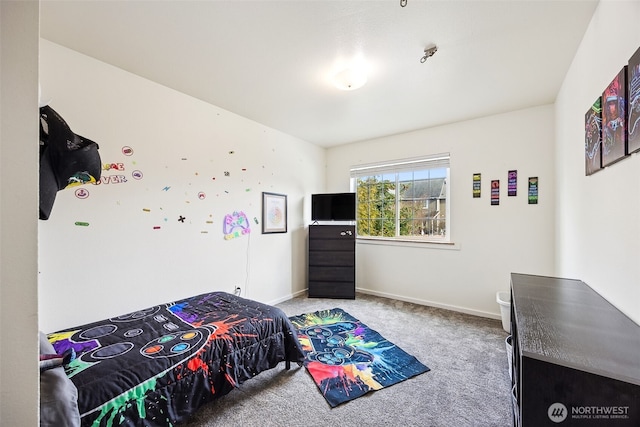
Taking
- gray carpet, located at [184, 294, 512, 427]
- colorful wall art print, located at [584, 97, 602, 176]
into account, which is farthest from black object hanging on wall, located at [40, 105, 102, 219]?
colorful wall art print, located at [584, 97, 602, 176]

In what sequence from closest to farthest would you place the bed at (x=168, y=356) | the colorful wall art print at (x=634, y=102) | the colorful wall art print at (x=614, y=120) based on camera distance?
the colorful wall art print at (x=634, y=102), the colorful wall art print at (x=614, y=120), the bed at (x=168, y=356)

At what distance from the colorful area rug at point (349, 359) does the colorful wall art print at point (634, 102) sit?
1.96 meters

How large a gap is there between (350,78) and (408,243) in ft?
8.21

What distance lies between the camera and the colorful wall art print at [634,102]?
3.48 feet

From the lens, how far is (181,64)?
2.21m

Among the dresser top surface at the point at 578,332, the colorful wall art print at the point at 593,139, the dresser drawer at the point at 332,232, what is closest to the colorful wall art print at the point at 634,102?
the colorful wall art print at the point at 593,139

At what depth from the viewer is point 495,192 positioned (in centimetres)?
329

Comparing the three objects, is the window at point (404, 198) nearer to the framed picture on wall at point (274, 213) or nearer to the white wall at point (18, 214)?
the framed picture on wall at point (274, 213)

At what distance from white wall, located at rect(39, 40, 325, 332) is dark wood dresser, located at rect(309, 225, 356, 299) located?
65 cm

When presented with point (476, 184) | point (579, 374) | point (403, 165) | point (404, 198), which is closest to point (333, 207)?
point (404, 198)

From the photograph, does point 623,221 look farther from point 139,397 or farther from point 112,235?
point 112,235

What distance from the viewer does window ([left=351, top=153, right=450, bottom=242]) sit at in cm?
377

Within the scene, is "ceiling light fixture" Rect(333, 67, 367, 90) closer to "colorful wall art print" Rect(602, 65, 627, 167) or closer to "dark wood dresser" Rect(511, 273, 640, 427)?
"colorful wall art print" Rect(602, 65, 627, 167)

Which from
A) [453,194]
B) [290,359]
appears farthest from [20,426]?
[453,194]
